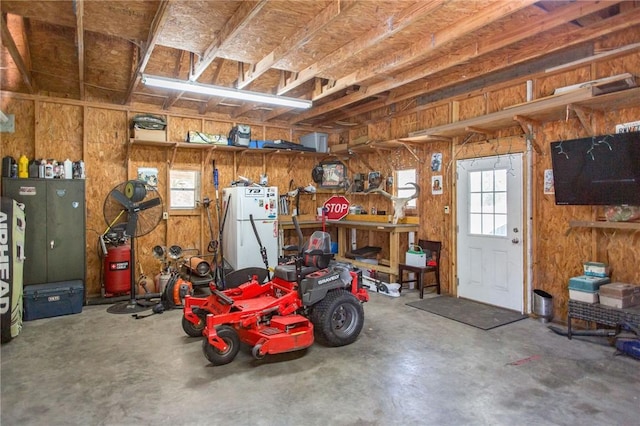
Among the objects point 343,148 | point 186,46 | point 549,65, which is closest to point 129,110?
point 186,46

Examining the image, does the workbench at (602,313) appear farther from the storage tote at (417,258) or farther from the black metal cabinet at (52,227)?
the black metal cabinet at (52,227)

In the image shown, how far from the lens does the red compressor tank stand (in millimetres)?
5441

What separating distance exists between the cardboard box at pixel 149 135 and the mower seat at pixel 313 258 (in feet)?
10.7

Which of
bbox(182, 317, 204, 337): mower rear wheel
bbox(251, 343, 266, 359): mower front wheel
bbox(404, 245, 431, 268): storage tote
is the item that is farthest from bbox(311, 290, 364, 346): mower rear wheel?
bbox(404, 245, 431, 268): storage tote

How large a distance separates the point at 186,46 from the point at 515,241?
4.64 m

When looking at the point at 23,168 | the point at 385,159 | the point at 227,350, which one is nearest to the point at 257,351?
the point at 227,350

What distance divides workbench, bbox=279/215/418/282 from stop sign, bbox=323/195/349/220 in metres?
0.36

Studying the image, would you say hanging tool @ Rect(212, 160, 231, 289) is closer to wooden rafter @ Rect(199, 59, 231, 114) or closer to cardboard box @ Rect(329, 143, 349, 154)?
wooden rafter @ Rect(199, 59, 231, 114)

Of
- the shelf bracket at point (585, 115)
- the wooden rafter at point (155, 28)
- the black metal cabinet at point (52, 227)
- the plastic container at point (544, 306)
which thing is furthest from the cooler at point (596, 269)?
the black metal cabinet at point (52, 227)

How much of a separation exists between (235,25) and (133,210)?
2911mm

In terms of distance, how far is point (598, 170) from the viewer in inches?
154

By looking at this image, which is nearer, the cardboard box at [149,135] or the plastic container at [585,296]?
the plastic container at [585,296]

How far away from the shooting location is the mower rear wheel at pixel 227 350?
3.31 m

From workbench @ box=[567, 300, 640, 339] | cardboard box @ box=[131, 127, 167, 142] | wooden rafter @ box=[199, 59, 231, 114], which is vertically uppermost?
wooden rafter @ box=[199, 59, 231, 114]
